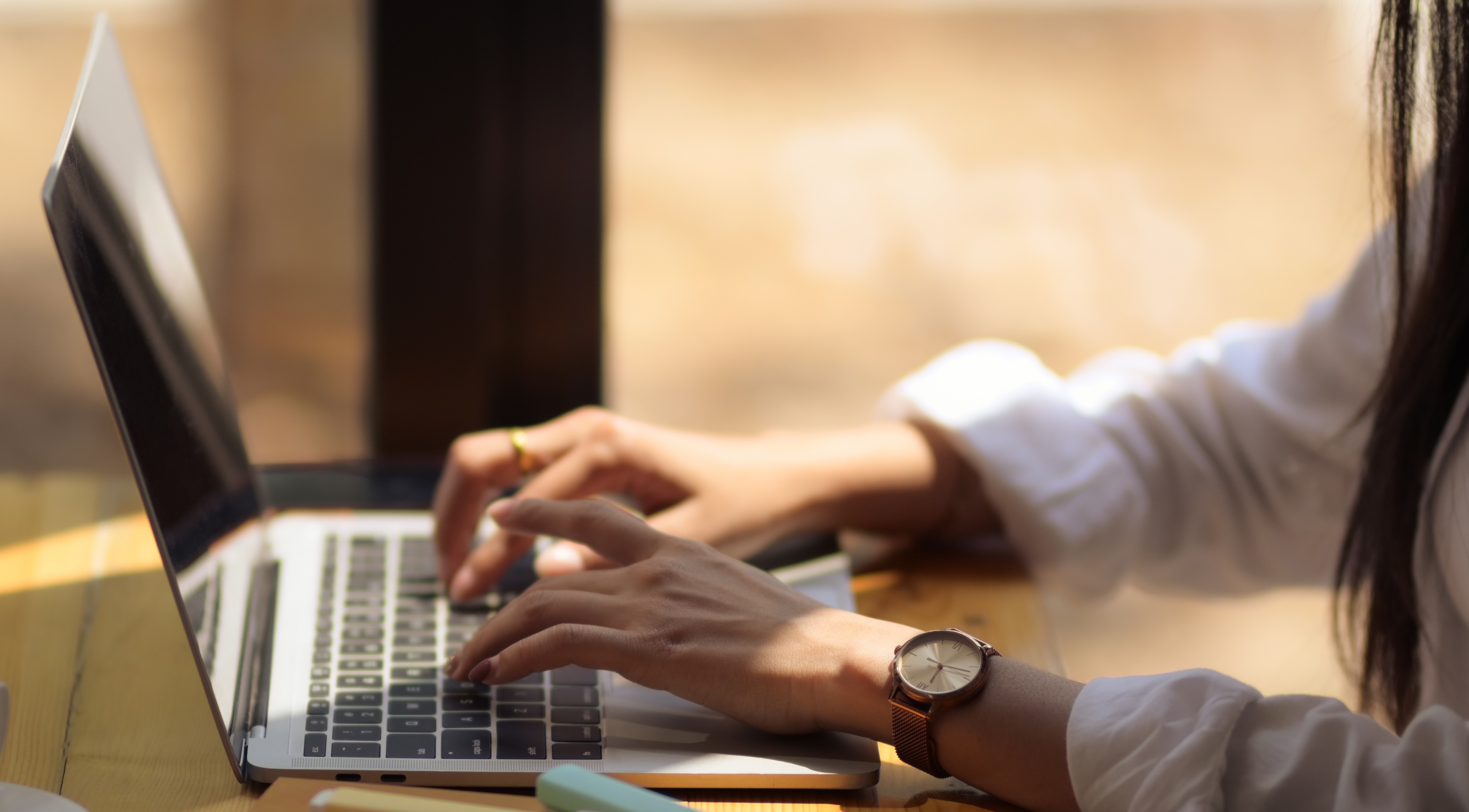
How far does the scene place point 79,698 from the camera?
587 millimetres

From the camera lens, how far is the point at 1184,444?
83 centimetres

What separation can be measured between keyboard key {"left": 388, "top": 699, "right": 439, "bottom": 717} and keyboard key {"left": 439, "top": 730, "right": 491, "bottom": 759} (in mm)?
21

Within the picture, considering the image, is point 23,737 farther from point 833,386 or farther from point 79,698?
point 833,386

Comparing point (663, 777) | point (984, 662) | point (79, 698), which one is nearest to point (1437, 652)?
point (984, 662)

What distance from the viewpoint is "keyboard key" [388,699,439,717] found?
55 cm

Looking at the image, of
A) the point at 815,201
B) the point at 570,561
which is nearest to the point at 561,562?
the point at 570,561

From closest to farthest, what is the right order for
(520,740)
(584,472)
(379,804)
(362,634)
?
1. (379,804)
2. (520,740)
3. (362,634)
4. (584,472)

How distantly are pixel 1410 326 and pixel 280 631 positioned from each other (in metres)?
0.64

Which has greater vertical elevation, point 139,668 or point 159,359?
point 159,359

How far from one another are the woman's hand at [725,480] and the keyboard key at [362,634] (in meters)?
0.06

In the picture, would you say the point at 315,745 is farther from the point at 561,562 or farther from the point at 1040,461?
the point at 1040,461

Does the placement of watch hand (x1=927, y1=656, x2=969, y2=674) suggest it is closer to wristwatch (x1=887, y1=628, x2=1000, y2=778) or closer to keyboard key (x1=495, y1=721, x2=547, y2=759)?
wristwatch (x1=887, y1=628, x2=1000, y2=778)

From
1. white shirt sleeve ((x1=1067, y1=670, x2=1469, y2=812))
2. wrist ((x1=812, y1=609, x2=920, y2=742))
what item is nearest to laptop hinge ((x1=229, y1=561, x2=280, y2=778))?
wrist ((x1=812, y1=609, x2=920, y2=742))

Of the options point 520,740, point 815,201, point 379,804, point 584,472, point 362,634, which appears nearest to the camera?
point 379,804
